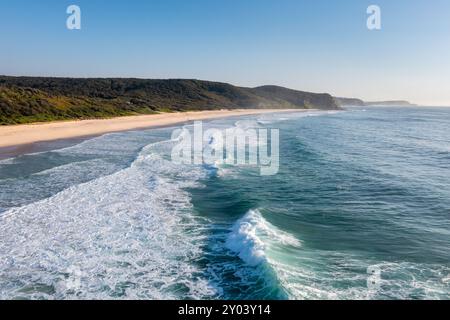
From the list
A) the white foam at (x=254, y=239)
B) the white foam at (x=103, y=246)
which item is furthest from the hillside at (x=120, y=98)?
the white foam at (x=254, y=239)

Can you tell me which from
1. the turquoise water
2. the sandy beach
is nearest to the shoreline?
the sandy beach

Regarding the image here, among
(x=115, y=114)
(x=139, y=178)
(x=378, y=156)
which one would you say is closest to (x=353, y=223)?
(x=139, y=178)

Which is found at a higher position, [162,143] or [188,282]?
[162,143]

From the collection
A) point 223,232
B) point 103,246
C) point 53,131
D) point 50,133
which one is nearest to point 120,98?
point 53,131

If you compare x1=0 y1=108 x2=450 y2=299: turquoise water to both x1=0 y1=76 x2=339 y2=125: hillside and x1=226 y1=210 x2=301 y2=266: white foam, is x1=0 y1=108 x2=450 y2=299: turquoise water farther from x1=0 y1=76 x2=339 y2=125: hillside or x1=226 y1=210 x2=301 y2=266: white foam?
x1=0 y1=76 x2=339 y2=125: hillside

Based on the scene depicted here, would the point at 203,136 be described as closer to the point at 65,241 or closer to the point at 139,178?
the point at 139,178
